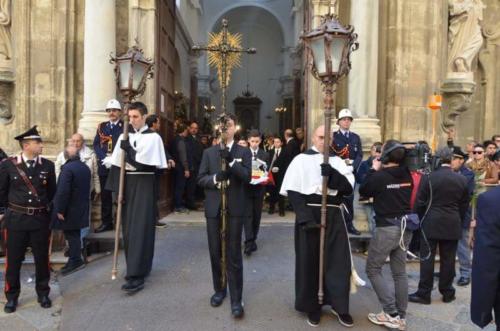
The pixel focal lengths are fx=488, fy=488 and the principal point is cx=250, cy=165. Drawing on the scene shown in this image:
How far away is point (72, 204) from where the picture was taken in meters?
6.57

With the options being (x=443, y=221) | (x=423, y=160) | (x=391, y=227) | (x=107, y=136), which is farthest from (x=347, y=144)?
(x=107, y=136)

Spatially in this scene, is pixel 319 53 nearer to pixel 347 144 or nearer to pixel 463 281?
pixel 347 144

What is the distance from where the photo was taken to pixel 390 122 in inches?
370

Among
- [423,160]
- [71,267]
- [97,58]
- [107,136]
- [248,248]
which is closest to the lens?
[423,160]

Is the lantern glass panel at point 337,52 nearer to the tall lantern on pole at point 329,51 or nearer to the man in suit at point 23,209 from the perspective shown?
the tall lantern on pole at point 329,51

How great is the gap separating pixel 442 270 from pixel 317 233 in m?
2.10

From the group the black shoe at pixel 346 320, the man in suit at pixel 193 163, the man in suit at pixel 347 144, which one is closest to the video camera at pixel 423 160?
the man in suit at pixel 347 144

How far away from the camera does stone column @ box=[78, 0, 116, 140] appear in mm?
8453

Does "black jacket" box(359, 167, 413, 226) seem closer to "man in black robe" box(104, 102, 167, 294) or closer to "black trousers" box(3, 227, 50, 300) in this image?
"man in black robe" box(104, 102, 167, 294)

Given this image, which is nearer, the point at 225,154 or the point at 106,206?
the point at 225,154

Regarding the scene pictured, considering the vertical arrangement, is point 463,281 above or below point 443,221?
below

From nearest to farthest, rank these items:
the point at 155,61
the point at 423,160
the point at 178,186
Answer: the point at 423,160 → the point at 155,61 → the point at 178,186

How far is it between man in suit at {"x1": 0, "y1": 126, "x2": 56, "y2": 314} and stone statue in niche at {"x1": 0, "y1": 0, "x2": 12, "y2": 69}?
4.38 m

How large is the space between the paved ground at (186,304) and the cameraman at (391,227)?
306mm
